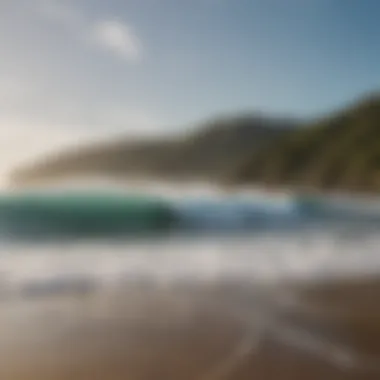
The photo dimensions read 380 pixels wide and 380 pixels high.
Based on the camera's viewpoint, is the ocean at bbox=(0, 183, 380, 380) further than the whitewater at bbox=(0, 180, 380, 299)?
No

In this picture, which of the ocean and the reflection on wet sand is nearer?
the reflection on wet sand

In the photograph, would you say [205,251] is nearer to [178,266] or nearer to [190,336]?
[178,266]

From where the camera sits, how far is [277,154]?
1.75 metres

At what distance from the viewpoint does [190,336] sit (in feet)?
4.54

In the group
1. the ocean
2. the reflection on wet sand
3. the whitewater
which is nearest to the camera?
the reflection on wet sand

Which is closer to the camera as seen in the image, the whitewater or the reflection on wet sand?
the reflection on wet sand

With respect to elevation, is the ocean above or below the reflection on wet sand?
above

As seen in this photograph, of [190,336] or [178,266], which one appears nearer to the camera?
[190,336]

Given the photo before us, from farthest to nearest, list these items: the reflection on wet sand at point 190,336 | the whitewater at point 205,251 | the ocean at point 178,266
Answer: the whitewater at point 205,251 < the ocean at point 178,266 < the reflection on wet sand at point 190,336

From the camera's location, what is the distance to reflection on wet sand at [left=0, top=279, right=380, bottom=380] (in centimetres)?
127

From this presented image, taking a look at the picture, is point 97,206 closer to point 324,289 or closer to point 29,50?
Result: point 29,50

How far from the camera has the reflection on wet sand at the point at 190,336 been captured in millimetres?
1270

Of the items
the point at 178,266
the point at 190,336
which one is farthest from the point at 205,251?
the point at 190,336

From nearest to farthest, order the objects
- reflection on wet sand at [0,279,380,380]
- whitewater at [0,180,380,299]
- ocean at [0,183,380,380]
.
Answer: reflection on wet sand at [0,279,380,380] < ocean at [0,183,380,380] < whitewater at [0,180,380,299]
